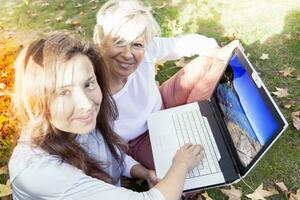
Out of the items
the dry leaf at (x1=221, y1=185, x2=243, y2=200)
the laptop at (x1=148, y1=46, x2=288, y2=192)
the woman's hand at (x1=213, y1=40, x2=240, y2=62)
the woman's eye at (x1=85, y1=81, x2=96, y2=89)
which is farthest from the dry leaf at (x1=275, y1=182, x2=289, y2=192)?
the woman's eye at (x1=85, y1=81, x2=96, y2=89)

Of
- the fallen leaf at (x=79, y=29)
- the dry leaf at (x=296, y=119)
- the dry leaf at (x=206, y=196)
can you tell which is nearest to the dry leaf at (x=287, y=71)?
the dry leaf at (x=296, y=119)

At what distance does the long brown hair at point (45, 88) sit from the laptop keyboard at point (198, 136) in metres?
0.58

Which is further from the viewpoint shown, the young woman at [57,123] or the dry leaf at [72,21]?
the dry leaf at [72,21]

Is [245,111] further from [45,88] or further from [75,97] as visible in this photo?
[45,88]

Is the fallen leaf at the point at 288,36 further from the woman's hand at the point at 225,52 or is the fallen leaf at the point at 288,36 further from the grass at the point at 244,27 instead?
the woman's hand at the point at 225,52

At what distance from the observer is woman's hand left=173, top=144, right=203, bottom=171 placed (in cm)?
166

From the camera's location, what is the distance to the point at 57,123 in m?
1.43

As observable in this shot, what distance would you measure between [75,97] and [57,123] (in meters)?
0.13

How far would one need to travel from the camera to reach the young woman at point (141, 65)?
1957 millimetres

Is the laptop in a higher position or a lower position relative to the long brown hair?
lower

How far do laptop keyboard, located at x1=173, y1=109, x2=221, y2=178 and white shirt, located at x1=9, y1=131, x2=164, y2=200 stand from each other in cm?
42

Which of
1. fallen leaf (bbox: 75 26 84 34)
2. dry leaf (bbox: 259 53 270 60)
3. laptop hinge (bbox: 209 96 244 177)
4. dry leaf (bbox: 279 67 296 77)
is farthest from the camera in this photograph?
fallen leaf (bbox: 75 26 84 34)

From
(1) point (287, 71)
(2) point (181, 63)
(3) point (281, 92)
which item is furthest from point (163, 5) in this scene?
(3) point (281, 92)

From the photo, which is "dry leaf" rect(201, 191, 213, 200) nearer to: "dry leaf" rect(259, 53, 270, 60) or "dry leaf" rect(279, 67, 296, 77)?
"dry leaf" rect(279, 67, 296, 77)
